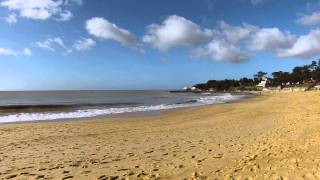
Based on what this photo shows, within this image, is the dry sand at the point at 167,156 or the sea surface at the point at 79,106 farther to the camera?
the sea surface at the point at 79,106

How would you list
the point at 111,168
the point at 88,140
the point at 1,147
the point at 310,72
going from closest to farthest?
the point at 111,168 < the point at 1,147 < the point at 88,140 < the point at 310,72

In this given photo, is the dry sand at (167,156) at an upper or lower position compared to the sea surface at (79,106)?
upper

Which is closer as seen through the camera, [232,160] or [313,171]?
[313,171]

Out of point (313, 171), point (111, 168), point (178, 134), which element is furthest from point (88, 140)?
point (313, 171)

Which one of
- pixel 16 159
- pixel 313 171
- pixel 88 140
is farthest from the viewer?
pixel 88 140

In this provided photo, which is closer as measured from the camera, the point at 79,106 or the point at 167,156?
the point at 167,156

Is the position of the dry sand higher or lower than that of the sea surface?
higher

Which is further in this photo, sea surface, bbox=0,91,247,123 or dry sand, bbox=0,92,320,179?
sea surface, bbox=0,91,247,123

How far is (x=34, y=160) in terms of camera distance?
884 cm

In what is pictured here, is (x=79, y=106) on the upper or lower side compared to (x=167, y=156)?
lower

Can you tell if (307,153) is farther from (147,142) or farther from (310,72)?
(310,72)

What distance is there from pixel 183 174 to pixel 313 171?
106 inches

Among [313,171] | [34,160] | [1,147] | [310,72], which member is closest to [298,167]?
[313,171]

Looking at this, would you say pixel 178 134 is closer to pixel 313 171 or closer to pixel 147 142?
pixel 147 142
